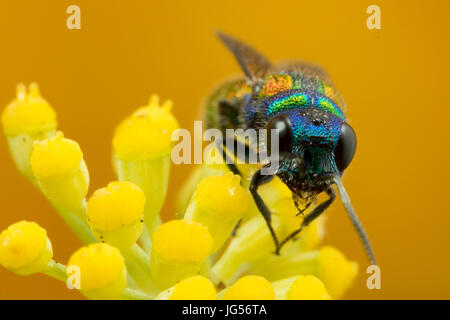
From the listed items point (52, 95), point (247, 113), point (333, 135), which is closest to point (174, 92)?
point (52, 95)

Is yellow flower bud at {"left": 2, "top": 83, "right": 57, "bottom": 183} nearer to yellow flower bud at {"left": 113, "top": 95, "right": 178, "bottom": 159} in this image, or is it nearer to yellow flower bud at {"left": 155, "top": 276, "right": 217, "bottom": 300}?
yellow flower bud at {"left": 113, "top": 95, "right": 178, "bottom": 159}

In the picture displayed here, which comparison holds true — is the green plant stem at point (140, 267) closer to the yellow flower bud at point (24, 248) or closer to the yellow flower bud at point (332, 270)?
the yellow flower bud at point (24, 248)

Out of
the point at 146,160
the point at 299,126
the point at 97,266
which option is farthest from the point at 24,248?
the point at 299,126

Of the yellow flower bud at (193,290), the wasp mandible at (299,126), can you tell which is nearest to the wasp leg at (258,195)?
the wasp mandible at (299,126)

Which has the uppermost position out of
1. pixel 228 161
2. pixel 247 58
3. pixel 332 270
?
pixel 247 58

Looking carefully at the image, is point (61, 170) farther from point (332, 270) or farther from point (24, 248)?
point (332, 270)

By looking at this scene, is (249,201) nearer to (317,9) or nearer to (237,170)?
(237,170)
